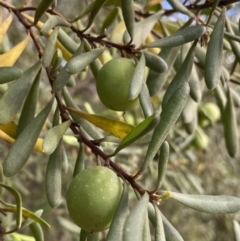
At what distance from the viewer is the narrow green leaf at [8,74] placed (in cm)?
75

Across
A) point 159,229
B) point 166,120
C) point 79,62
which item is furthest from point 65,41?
point 159,229

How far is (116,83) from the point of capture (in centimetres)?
75

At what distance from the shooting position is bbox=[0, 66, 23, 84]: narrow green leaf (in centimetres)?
75

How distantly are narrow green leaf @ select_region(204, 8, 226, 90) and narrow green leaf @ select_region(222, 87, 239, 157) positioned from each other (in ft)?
1.59

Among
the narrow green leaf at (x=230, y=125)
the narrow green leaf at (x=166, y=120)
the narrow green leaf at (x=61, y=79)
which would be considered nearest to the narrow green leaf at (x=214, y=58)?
the narrow green leaf at (x=166, y=120)

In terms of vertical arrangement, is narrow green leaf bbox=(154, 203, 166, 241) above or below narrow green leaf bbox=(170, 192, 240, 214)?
above

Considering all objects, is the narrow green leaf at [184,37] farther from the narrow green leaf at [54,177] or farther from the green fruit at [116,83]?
the narrow green leaf at [54,177]

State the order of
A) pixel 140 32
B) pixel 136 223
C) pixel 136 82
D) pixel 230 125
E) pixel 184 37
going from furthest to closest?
pixel 230 125, pixel 140 32, pixel 184 37, pixel 136 82, pixel 136 223

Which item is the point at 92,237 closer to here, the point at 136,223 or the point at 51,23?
the point at 136,223

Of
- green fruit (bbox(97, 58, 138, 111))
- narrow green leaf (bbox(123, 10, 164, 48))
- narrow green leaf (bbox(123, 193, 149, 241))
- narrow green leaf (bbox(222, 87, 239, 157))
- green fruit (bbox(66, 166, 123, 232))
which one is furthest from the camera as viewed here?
narrow green leaf (bbox(222, 87, 239, 157))

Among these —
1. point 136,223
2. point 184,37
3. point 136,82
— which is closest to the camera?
point 136,223

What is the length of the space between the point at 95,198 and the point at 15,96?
24 centimetres

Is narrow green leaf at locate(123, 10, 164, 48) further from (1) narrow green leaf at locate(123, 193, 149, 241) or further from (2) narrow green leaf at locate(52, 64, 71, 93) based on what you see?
(1) narrow green leaf at locate(123, 193, 149, 241)

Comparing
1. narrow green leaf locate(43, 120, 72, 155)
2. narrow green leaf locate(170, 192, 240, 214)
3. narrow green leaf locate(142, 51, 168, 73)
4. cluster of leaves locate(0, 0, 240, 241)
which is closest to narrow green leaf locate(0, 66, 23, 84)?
cluster of leaves locate(0, 0, 240, 241)
